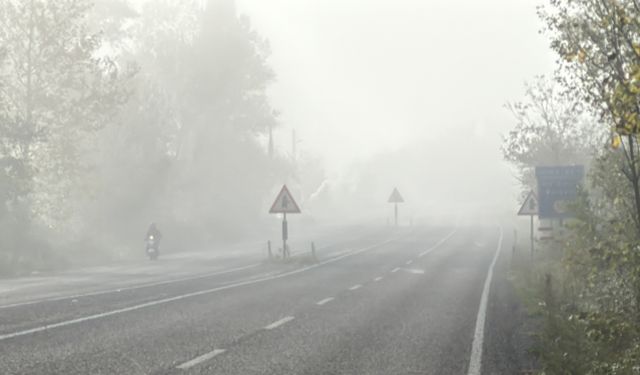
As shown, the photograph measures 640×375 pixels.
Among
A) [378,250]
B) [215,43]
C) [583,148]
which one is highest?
[215,43]

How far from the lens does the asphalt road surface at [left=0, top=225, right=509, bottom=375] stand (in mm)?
8578

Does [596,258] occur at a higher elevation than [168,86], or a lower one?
lower

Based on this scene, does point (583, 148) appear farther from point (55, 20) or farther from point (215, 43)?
point (215, 43)

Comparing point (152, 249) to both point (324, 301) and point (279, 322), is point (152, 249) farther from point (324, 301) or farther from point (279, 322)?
point (279, 322)

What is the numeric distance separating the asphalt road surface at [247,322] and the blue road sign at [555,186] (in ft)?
10.3

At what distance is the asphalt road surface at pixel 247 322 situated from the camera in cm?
858

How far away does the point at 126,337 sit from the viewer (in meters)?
10.1

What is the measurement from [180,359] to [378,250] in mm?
29908

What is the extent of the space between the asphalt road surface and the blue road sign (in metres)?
3.14

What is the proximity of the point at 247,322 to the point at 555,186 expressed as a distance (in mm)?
14916

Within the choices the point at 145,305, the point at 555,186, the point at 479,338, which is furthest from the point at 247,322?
the point at 555,186

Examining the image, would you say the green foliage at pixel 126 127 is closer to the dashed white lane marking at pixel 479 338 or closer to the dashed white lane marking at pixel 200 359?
the dashed white lane marking at pixel 479 338

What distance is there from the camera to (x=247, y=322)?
12.1m

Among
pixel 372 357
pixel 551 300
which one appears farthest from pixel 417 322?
pixel 372 357
